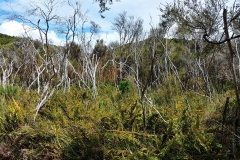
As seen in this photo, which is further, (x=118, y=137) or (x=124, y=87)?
(x=124, y=87)

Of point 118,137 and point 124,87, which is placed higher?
point 124,87

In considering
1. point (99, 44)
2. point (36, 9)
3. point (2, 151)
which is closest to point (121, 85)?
point (36, 9)

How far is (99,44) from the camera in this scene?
16062mm

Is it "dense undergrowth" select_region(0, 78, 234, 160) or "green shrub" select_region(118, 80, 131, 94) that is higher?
"green shrub" select_region(118, 80, 131, 94)

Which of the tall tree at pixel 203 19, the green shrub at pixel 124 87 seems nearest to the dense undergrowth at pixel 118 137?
the tall tree at pixel 203 19

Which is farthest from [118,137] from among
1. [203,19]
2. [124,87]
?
[124,87]

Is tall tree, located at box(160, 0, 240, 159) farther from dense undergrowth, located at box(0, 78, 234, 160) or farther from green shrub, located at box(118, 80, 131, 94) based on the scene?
green shrub, located at box(118, 80, 131, 94)

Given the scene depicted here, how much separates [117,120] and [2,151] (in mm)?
1367

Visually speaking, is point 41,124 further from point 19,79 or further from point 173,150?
point 19,79

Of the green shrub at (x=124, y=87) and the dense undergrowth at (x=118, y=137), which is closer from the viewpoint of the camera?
the dense undergrowth at (x=118, y=137)

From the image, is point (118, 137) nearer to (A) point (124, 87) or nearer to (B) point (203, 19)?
(B) point (203, 19)

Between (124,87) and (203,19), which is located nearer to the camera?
(203,19)

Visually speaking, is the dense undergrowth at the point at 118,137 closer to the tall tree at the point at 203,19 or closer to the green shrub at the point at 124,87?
the tall tree at the point at 203,19

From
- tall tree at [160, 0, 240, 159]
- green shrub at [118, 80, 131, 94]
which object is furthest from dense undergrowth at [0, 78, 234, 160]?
green shrub at [118, 80, 131, 94]
